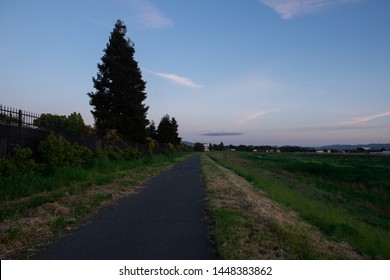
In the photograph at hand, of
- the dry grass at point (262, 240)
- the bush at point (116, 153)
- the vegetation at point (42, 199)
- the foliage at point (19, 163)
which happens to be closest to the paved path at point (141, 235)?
the dry grass at point (262, 240)

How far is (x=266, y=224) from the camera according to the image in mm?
7844

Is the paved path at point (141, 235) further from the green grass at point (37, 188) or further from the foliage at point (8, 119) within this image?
the foliage at point (8, 119)

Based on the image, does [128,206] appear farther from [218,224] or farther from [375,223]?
[375,223]

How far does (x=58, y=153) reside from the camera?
14.7 meters

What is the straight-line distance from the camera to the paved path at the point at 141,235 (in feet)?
17.7

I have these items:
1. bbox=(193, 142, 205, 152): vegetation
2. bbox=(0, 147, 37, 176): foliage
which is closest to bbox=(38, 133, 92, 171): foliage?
bbox=(0, 147, 37, 176): foliage

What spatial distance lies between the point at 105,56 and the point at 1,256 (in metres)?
29.8

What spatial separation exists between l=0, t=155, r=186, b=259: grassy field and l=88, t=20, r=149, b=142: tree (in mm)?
17397

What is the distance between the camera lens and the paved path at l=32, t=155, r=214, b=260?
539 centimetres

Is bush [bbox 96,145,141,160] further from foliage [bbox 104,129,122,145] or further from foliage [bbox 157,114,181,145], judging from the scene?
foliage [bbox 157,114,181,145]

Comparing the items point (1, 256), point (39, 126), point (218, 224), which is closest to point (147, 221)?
point (218, 224)

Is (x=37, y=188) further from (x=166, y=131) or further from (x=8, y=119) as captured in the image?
(x=166, y=131)

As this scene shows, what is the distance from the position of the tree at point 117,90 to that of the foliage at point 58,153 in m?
15.7

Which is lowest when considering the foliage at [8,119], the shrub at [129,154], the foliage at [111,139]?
the shrub at [129,154]
